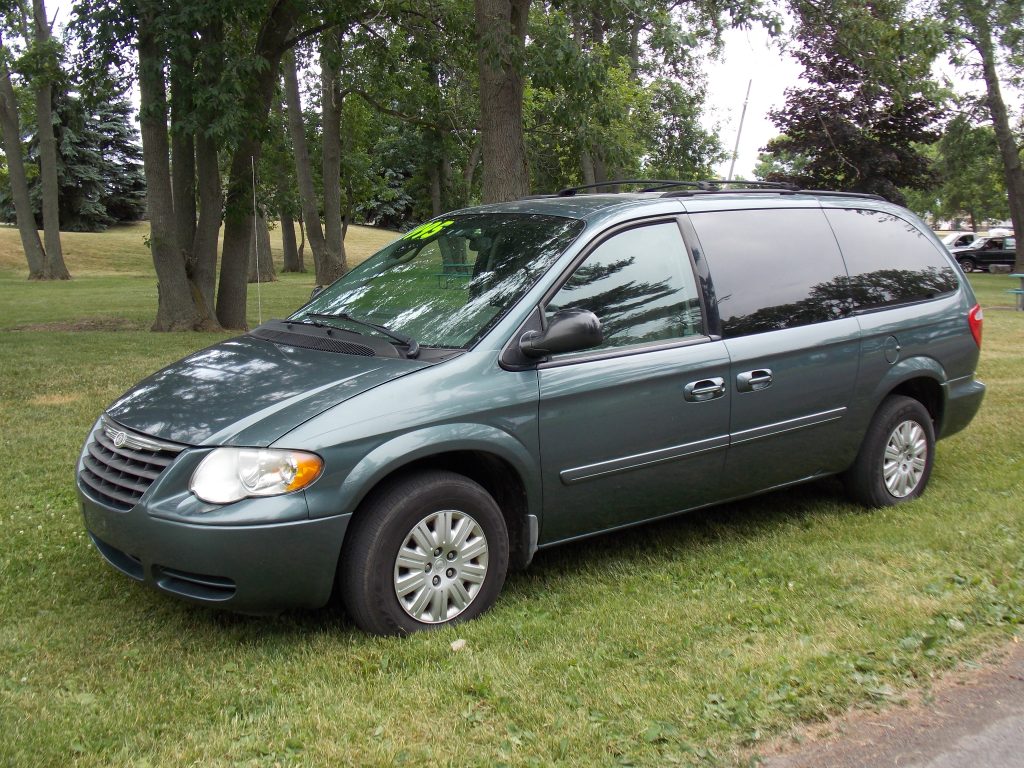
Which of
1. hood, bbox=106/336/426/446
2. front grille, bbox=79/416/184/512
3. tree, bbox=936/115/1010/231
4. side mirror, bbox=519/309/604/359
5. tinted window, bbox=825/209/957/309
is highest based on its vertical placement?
tree, bbox=936/115/1010/231

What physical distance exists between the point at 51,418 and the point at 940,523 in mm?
6712

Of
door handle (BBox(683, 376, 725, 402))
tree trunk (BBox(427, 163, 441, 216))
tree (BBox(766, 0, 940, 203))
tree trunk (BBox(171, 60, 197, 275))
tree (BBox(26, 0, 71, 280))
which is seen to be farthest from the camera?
tree trunk (BBox(427, 163, 441, 216))

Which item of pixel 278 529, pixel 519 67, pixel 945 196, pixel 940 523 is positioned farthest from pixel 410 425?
pixel 945 196

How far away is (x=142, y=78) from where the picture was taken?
14211 mm

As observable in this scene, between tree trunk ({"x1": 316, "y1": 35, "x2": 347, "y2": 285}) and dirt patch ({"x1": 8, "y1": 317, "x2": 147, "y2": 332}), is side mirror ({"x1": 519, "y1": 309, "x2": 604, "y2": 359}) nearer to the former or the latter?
dirt patch ({"x1": 8, "y1": 317, "x2": 147, "y2": 332})

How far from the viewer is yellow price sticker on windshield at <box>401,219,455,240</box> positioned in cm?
558

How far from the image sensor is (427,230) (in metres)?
5.68

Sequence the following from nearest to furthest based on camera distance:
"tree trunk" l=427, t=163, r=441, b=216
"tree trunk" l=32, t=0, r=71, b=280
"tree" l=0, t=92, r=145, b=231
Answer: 1. "tree trunk" l=32, t=0, r=71, b=280
2. "tree trunk" l=427, t=163, r=441, b=216
3. "tree" l=0, t=92, r=145, b=231

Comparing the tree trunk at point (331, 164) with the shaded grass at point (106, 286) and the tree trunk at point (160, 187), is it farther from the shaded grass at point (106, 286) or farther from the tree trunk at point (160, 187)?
the tree trunk at point (160, 187)

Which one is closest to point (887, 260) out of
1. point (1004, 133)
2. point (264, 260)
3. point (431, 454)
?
point (431, 454)

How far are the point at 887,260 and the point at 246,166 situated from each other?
1188 centimetres

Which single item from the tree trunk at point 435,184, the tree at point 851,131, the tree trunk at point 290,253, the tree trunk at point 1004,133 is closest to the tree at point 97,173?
the tree trunk at point 290,253

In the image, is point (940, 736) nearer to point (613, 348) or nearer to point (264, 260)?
point (613, 348)

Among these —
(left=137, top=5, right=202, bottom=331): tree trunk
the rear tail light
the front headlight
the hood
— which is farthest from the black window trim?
(left=137, top=5, right=202, bottom=331): tree trunk
